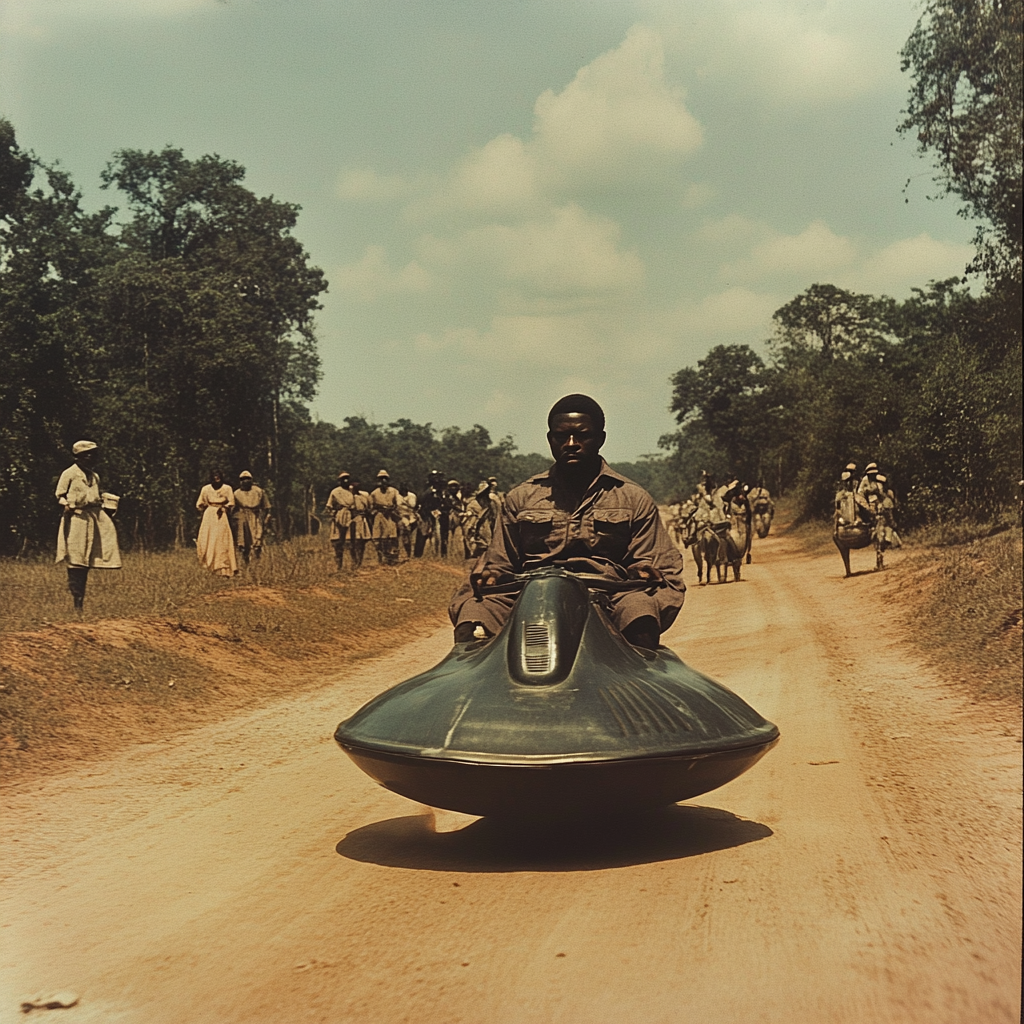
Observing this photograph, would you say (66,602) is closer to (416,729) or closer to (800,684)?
(800,684)

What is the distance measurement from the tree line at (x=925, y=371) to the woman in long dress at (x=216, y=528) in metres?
7.77

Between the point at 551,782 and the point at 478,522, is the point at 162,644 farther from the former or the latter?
the point at 478,522

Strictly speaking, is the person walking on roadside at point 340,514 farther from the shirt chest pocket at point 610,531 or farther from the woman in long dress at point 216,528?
the shirt chest pocket at point 610,531

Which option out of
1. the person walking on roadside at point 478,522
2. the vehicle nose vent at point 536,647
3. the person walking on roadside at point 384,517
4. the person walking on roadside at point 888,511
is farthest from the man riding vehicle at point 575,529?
the person walking on roadside at point 478,522

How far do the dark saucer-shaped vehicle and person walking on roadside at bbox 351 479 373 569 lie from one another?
18726mm

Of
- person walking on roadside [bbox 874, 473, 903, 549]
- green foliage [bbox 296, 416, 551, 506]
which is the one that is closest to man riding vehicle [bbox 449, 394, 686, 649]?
person walking on roadside [bbox 874, 473, 903, 549]

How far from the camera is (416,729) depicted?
440 centimetres

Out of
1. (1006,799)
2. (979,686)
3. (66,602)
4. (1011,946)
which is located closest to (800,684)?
(979,686)

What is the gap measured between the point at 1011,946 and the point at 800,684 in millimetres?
6352

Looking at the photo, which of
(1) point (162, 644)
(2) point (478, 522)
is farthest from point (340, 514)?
(1) point (162, 644)

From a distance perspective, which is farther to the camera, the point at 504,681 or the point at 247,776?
the point at 247,776

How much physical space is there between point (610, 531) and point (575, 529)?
0.18m

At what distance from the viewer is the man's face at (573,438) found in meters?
5.53

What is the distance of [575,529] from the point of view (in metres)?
5.57
